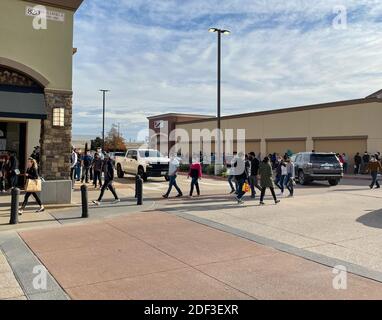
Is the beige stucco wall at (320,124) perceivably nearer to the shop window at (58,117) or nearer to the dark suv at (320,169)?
the dark suv at (320,169)

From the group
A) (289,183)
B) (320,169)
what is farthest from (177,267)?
(320,169)

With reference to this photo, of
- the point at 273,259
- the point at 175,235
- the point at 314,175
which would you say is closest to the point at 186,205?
the point at 175,235

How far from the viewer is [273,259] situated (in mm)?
6648

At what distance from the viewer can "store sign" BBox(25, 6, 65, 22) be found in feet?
40.3

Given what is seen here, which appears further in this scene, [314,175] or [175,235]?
[314,175]

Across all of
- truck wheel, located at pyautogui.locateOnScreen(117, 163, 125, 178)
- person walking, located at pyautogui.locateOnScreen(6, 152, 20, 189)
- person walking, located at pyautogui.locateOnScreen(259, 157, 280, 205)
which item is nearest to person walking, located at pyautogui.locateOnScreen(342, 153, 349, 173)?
truck wheel, located at pyautogui.locateOnScreen(117, 163, 125, 178)

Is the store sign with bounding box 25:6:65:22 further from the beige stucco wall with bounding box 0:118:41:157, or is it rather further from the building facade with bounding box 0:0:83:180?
the beige stucco wall with bounding box 0:118:41:157

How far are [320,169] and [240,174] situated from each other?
8003mm

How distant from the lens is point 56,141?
508 inches

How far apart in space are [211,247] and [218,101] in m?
17.0

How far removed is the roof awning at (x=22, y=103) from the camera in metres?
12.0

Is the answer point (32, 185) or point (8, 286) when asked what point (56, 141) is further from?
point (8, 286)
